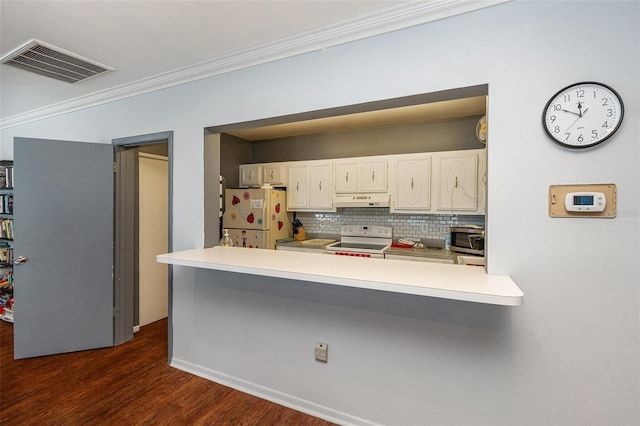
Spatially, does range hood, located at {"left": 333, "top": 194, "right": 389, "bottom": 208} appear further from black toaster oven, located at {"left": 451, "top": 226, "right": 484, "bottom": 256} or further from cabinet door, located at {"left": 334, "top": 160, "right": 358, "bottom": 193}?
black toaster oven, located at {"left": 451, "top": 226, "right": 484, "bottom": 256}

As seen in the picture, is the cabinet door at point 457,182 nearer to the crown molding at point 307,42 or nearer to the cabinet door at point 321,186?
the cabinet door at point 321,186

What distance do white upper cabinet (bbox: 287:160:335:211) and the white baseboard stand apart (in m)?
2.39

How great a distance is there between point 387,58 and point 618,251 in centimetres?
151

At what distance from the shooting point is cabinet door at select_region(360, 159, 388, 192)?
Answer: 377 cm

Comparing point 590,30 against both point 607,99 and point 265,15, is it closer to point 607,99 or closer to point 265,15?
point 607,99

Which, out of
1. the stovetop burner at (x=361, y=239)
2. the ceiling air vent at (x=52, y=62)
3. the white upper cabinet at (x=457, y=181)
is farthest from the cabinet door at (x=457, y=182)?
the ceiling air vent at (x=52, y=62)

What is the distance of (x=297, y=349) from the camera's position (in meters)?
2.07

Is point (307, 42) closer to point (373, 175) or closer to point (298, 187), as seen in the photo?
point (373, 175)

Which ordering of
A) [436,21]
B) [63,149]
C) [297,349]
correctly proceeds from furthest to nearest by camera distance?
[63,149]
[297,349]
[436,21]

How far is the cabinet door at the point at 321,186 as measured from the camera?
4.09 metres

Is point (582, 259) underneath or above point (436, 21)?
underneath

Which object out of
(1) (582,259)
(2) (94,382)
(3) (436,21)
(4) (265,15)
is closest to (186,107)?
(4) (265,15)

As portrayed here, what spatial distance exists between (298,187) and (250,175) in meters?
0.88

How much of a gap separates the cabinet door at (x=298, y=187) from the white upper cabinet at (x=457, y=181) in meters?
1.76
